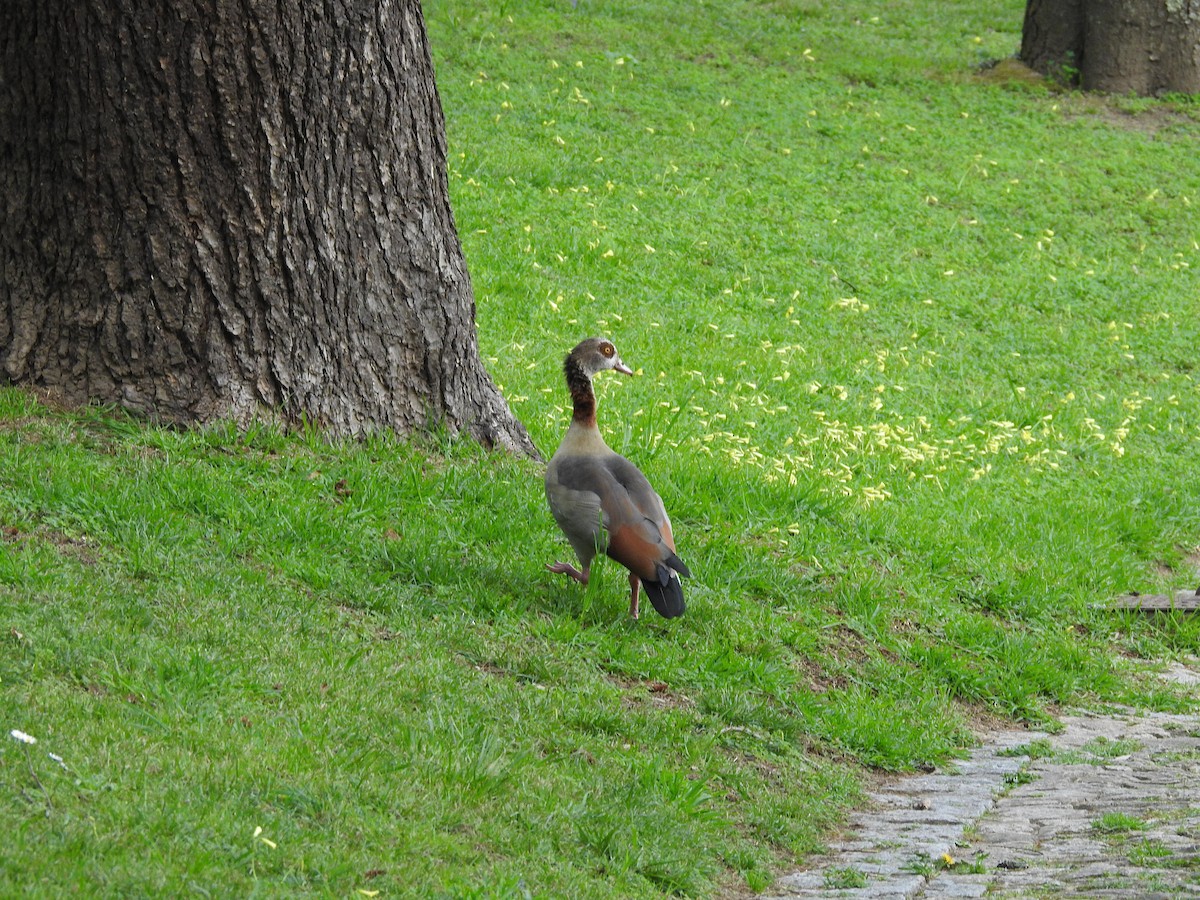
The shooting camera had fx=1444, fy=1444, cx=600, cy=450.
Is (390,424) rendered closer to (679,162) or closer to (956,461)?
(956,461)

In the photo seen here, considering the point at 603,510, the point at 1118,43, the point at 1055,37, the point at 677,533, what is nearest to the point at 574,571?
the point at 603,510

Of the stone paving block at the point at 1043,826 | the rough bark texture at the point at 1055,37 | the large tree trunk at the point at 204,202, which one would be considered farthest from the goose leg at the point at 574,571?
the rough bark texture at the point at 1055,37

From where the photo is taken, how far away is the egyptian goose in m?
6.45

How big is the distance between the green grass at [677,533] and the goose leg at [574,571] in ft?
A: 0.33

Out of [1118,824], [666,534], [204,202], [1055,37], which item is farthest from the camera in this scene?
[1055,37]

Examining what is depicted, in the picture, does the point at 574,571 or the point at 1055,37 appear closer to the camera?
the point at 574,571

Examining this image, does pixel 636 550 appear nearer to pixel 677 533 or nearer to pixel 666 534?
pixel 666 534

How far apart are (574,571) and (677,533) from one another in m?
1.30

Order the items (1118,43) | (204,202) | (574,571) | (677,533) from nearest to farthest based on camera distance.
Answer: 1. (574,571)
2. (204,202)
3. (677,533)
4. (1118,43)

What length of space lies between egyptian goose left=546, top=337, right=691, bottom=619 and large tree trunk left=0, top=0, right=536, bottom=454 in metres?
1.39

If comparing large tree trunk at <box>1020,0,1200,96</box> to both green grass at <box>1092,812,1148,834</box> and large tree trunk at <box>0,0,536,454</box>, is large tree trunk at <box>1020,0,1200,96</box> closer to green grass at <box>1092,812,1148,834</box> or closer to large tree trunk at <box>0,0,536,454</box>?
large tree trunk at <box>0,0,536,454</box>

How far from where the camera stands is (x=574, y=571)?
6.92m

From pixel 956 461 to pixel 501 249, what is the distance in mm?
4372

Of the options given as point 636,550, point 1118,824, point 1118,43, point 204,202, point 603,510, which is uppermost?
point 1118,43
